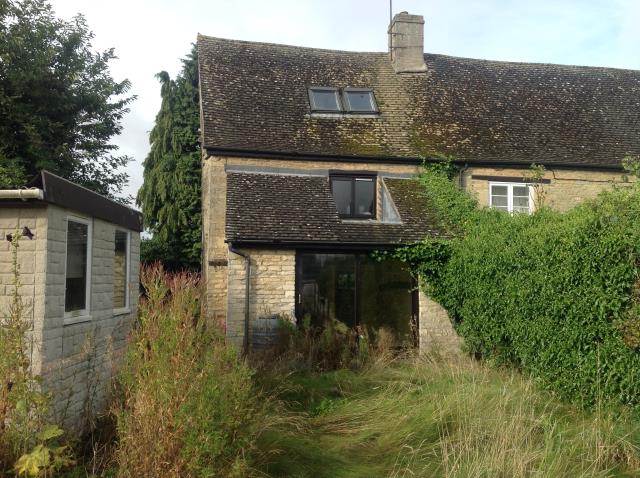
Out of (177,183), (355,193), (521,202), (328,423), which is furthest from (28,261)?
(177,183)

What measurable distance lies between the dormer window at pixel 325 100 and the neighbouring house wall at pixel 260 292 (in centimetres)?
500

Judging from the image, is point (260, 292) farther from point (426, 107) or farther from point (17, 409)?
point (17, 409)

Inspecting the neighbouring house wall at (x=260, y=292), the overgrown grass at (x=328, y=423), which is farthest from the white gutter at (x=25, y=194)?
the neighbouring house wall at (x=260, y=292)

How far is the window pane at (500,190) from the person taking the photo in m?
15.3

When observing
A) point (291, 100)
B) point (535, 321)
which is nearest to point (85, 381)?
point (535, 321)

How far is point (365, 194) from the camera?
1469cm

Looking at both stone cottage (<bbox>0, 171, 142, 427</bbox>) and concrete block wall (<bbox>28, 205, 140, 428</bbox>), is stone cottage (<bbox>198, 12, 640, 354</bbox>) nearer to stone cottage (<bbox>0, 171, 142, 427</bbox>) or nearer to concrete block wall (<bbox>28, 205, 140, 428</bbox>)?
concrete block wall (<bbox>28, 205, 140, 428</bbox>)

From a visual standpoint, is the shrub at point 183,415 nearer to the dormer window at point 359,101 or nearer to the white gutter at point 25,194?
the white gutter at point 25,194

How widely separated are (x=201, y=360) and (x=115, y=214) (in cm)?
365

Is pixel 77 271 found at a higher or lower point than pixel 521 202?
lower

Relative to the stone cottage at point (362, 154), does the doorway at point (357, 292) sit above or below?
below

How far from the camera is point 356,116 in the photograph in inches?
626

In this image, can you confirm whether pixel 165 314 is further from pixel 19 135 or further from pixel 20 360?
pixel 19 135

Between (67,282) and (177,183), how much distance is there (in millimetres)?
16241
